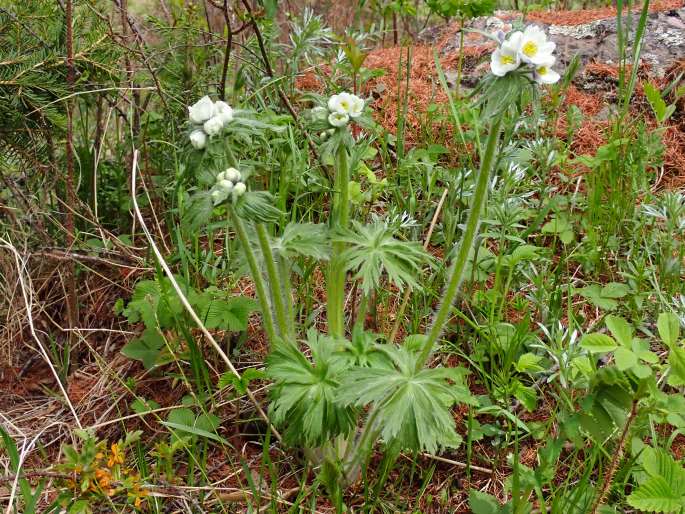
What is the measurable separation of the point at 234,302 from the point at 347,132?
0.94 m

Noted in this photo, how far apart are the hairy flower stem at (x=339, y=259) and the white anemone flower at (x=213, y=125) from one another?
433mm

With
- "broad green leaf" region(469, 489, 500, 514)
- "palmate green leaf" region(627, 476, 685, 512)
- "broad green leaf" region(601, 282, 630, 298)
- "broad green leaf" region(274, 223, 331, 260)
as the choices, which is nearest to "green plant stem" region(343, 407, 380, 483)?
"broad green leaf" region(469, 489, 500, 514)

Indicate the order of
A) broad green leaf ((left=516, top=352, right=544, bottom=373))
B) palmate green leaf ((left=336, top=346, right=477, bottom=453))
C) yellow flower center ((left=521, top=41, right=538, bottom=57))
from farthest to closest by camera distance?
broad green leaf ((left=516, top=352, right=544, bottom=373)), palmate green leaf ((left=336, top=346, right=477, bottom=453)), yellow flower center ((left=521, top=41, right=538, bottom=57))

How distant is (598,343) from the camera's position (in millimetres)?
1812

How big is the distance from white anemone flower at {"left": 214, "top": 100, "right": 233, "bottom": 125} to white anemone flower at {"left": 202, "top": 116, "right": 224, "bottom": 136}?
12 millimetres

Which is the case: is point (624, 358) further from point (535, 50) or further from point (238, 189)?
point (238, 189)

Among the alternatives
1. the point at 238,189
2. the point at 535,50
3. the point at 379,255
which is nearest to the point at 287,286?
the point at 379,255

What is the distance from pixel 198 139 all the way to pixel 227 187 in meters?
0.16

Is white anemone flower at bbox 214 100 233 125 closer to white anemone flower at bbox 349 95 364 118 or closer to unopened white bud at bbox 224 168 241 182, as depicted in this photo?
unopened white bud at bbox 224 168 241 182

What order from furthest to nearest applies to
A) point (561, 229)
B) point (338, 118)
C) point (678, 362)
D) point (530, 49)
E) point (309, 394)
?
point (561, 229), point (338, 118), point (309, 394), point (678, 362), point (530, 49)

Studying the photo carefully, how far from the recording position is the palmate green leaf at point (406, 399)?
172 cm

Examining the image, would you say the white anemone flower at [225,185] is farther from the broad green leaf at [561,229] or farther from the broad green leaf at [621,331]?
the broad green leaf at [561,229]

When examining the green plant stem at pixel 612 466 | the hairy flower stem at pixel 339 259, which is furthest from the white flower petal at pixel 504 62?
the green plant stem at pixel 612 466

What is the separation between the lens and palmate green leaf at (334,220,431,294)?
1973mm
